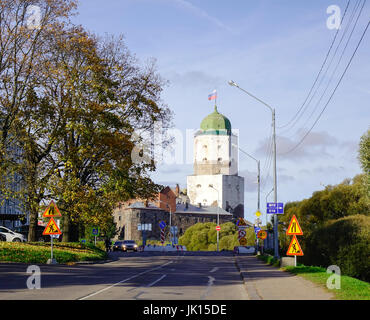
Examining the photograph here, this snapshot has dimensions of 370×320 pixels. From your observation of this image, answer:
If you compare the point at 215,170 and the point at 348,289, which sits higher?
the point at 215,170

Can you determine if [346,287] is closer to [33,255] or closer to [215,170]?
[33,255]

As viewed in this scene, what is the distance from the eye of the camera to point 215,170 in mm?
176375

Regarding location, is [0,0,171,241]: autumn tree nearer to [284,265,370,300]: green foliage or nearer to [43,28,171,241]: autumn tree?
[43,28,171,241]: autumn tree

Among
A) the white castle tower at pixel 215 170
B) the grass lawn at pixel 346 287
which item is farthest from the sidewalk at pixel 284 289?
the white castle tower at pixel 215 170

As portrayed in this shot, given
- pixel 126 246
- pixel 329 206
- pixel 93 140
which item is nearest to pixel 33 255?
pixel 93 140

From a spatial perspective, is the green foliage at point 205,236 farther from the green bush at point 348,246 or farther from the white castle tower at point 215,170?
the green bush at point 348,246

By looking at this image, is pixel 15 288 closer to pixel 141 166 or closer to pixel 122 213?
pixel 141 166

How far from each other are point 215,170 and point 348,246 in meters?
141

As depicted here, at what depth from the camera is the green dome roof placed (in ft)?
578

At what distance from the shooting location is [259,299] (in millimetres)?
14258

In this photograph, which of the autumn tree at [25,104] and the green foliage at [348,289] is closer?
the green foliage at [348,289]

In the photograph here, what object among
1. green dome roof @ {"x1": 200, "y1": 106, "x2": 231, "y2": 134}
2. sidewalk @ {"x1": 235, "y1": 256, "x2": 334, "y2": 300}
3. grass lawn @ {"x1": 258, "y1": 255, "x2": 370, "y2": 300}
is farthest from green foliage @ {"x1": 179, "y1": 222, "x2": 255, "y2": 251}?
sidewalk @ {"x1": 235, "y1": 256, "x2": 334, "y2": 300}

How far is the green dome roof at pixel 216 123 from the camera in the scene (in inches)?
6939
